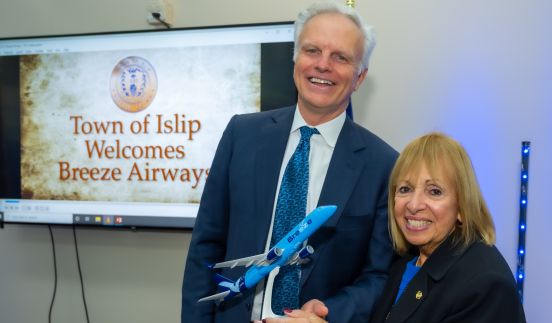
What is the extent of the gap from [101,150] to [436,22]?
1777 millimetres

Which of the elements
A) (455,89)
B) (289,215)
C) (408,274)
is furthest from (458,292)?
(455,89)

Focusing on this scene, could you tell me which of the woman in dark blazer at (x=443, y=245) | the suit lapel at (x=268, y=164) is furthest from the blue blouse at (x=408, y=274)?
the suit lapel at (x=268, y=164)

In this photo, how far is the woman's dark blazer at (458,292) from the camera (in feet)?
3.22

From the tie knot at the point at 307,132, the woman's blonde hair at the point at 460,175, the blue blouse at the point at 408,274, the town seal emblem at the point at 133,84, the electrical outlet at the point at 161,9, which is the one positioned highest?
the electrical outlet at the point at 161,9

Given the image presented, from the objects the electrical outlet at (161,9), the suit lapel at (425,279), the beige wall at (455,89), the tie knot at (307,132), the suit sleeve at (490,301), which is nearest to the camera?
the suit sleeve at (490,301)

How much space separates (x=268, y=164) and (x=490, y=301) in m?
0.67

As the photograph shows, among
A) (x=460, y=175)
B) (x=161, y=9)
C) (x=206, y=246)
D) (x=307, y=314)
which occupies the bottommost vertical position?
(x=307, y=314)

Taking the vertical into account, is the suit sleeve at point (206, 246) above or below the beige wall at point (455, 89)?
below

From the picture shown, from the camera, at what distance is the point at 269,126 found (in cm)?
136

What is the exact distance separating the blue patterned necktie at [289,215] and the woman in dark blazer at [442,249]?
0.10m

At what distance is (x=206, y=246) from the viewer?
1334 mm

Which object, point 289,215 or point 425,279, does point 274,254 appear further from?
point 425,279

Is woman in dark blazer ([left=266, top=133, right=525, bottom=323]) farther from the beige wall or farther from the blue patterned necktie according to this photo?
the beige wall

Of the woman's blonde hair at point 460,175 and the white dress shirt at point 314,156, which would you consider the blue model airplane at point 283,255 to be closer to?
the white dress shirt at point 314,156
